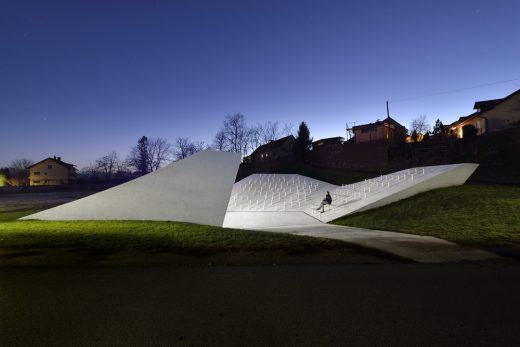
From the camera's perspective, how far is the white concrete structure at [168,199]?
1248 centimetres

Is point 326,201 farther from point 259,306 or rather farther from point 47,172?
point 47,172

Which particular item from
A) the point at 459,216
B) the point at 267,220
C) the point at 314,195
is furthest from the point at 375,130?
the point at 459,216

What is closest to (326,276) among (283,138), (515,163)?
(515,163)

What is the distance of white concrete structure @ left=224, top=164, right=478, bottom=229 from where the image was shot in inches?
709

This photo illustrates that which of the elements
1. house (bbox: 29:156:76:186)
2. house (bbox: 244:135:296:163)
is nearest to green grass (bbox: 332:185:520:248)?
house (bbox: 244:135:296:163)

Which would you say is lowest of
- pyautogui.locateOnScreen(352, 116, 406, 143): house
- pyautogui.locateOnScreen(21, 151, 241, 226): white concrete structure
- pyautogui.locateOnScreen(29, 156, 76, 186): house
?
pyautogui.locateOnScreen(21, 151, 241, 226): white concrete structure

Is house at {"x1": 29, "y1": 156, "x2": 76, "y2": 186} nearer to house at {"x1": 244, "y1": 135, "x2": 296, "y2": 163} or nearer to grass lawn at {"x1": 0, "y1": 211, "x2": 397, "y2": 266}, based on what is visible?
house at {"x1": 244, "y1": 135, "x2": 296, "y2": 163}

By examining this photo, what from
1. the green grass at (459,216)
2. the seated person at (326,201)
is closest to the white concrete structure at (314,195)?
the seated person at (326,201)

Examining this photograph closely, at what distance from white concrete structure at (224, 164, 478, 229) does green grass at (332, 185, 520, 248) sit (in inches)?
30.5

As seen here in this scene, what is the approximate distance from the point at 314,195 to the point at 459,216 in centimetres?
1374

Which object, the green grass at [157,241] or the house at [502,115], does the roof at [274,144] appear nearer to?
the house at [502,115]

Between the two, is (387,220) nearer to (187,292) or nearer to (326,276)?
(326,276)

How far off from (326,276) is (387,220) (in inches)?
414

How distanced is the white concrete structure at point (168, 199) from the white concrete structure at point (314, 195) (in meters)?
4.44
